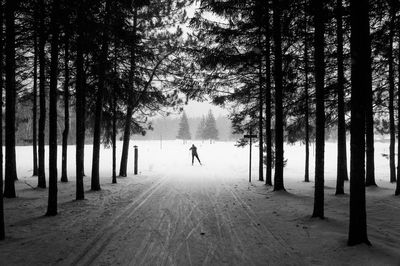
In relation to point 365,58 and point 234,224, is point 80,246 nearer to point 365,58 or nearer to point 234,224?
point 234,224

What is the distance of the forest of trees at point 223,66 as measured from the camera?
22.0 feet

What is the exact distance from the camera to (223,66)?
12500 mm

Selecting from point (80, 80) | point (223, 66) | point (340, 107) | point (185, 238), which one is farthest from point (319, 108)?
point (80, 80)

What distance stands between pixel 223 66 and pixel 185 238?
8.20m

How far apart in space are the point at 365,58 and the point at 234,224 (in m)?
4.49

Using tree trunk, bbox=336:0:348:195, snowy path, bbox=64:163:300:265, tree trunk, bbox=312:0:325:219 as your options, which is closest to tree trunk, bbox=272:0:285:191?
tree trunk, bbox=336:0:348:195

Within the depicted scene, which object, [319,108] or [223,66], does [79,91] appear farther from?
[319,108]

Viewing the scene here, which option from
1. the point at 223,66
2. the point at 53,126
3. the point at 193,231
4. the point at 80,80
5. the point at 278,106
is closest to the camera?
the point at 193,231

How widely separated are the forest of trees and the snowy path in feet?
5.63

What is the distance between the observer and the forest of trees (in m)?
6.71

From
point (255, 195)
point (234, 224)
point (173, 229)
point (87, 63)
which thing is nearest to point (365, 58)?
point (234, 224)

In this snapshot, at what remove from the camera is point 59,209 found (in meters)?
8.62

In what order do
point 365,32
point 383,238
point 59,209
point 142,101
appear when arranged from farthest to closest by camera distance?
point 142,101, point 59,209, point 383,238, point 365,32

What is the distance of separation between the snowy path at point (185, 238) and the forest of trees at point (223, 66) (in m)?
1.72
